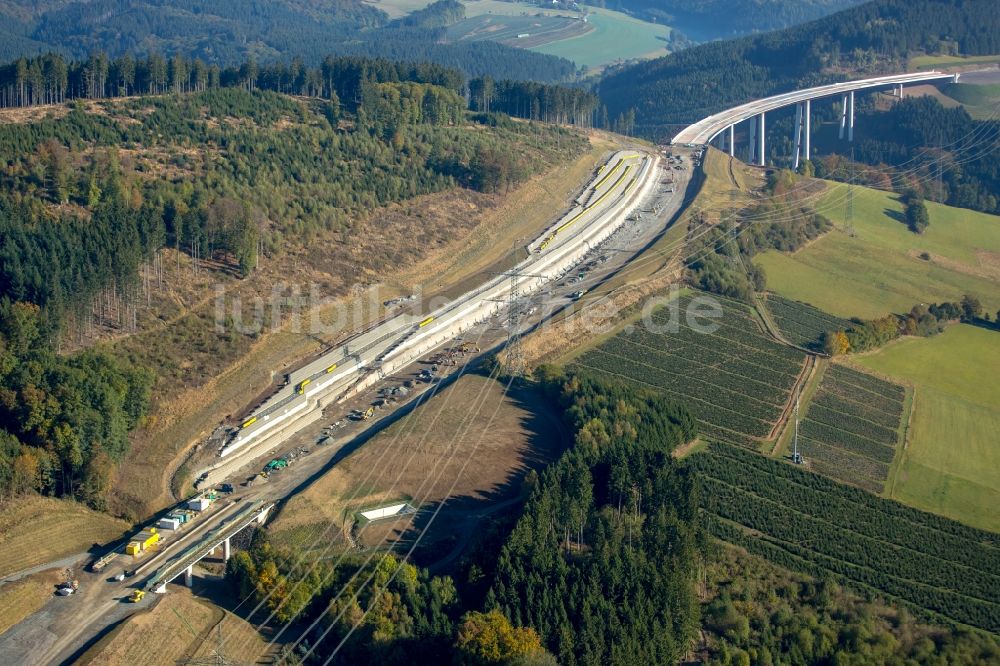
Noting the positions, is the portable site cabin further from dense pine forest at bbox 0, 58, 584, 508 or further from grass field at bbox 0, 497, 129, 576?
dense pine forest at bbox 0, 58, 584, 508

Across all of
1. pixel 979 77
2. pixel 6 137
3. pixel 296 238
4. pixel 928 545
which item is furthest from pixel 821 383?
pixel 979 77

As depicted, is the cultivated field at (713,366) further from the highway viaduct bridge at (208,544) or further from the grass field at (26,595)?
the grass field at (26,595)

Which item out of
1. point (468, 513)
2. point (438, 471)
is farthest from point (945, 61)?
point (468, 513)

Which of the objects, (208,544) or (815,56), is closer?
(208,544)

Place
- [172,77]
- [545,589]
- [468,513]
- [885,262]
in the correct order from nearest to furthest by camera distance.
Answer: [545,589], [468,513], [172,77], [885,262]

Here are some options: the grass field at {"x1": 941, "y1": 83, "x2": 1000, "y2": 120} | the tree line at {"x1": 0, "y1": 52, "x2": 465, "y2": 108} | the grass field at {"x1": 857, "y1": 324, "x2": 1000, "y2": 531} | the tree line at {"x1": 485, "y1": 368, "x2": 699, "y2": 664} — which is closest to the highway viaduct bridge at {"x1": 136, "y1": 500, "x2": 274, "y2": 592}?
the tree line at {"x1": 485, "y1": 368, "x2": 699, "y2": 664}

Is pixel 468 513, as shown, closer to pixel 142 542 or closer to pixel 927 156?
pixel 142 542
